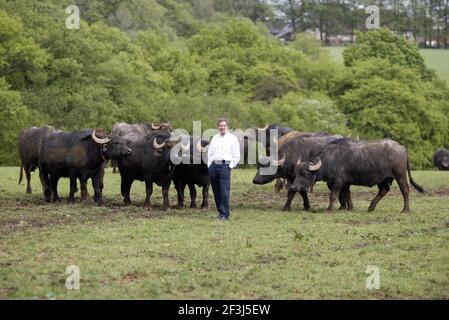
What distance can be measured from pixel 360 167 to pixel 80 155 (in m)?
7.21

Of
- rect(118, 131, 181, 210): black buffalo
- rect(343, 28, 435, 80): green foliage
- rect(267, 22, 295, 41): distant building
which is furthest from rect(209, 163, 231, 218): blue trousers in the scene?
rect(267, 22, 295, 41): distant building

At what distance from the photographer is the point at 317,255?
14.3 meters

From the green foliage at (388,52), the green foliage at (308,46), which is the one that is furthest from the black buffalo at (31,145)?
the green foliage at (308,46)

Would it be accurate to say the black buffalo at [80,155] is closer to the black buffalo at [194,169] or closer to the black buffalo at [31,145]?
the black buffalo at [194,169]

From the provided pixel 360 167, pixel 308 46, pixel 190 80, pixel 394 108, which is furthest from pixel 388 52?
pixel 360 167

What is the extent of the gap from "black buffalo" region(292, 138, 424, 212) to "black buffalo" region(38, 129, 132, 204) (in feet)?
15.3

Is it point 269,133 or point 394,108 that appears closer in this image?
point 269,133

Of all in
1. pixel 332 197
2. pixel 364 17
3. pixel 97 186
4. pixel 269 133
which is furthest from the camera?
pixel 364 17

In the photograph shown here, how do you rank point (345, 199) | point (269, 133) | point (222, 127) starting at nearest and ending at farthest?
1. point (222, 127)
2. point (345, 199)
3. point (269, 133)

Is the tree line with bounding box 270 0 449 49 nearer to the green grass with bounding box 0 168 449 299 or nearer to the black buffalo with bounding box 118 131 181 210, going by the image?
the black buffalo with bounding box 118 131 181 210

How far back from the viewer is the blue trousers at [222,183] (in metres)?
18.3

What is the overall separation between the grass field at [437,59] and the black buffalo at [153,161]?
277 ft

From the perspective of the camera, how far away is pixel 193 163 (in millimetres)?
21047

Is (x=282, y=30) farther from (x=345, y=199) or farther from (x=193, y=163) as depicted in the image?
(x=193, y=163)
